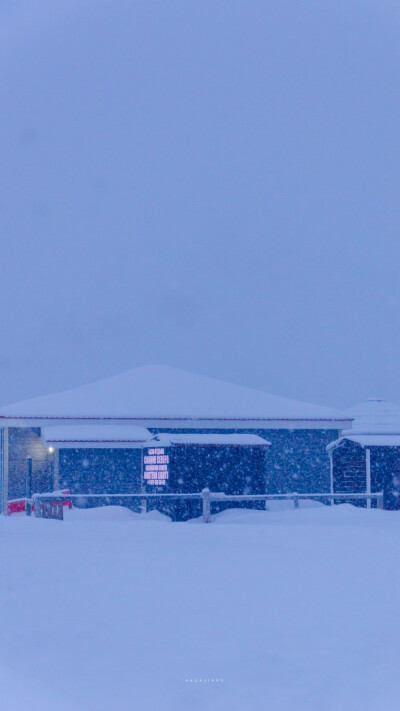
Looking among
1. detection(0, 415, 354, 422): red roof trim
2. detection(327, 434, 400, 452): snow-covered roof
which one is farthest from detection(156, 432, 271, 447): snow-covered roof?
detection(327, 434, 400, 452): snow-covered roof

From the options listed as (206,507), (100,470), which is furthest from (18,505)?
(206,507)

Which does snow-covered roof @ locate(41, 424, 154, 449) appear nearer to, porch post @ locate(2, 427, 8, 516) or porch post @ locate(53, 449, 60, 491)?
porch post @ locate(53, 449, 60, 491)

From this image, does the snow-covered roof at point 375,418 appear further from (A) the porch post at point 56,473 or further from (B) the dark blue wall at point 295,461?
(A) the porch post at point 56,473

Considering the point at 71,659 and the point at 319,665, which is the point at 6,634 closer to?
the point at 71,659

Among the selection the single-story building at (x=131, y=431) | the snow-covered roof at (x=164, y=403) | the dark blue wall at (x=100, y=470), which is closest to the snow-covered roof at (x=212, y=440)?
the single-story building at (x=131, y=431)

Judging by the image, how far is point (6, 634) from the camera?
6.90m

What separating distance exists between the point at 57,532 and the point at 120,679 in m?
8.64

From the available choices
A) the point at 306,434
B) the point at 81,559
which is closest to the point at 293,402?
the point at 306,434

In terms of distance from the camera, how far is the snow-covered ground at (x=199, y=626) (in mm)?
5605

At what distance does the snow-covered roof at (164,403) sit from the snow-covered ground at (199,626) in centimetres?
1471

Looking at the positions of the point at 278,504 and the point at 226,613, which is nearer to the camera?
the point at 226,613

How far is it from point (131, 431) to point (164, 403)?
244cm

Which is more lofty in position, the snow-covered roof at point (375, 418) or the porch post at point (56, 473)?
the snow-covered roof at point (375, 418)

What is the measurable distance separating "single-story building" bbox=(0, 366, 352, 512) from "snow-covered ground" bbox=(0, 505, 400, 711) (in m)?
13.3
